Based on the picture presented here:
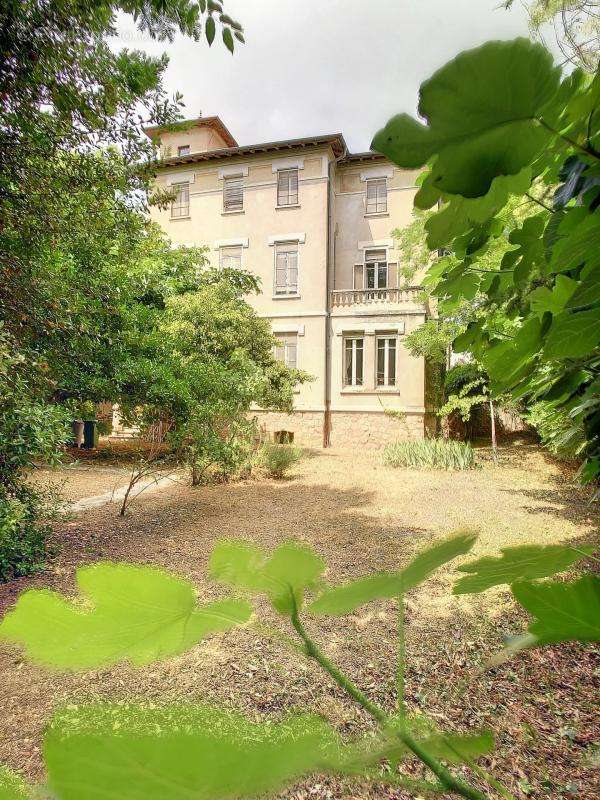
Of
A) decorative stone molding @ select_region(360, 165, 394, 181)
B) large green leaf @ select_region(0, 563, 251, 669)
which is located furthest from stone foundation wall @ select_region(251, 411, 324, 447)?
large green leaf @ select_region(0, 563, 251, 669)

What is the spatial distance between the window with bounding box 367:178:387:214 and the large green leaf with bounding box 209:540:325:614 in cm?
1347

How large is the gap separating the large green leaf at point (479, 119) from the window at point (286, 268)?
40.2 feet

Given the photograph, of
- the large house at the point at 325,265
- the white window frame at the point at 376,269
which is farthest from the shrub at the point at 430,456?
the white window frame at the point at 376,269

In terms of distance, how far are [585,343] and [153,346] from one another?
4906 millimetres

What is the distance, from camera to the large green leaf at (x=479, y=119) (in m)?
0.17

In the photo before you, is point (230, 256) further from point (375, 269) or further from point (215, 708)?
point (215, 708)

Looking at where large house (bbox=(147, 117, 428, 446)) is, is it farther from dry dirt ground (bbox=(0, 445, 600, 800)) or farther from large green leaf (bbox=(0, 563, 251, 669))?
large green leaf (bbox=(0, 563, 251, 669))

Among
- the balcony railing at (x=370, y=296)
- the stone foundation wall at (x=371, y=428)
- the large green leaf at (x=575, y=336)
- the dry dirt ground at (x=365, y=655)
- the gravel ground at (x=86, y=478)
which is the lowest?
the dry dirt ground at (x=365, y=655)

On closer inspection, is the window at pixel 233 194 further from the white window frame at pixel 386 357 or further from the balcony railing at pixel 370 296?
the white window frame at pixel 386 357

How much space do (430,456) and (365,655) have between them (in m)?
6.78

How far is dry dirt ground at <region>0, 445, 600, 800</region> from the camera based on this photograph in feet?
5.68

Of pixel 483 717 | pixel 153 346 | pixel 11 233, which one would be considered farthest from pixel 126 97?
pixel 483 717

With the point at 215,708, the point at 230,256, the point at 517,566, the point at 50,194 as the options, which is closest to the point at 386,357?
the point at 230,256

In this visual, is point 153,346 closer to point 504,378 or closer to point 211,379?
point 211,379
